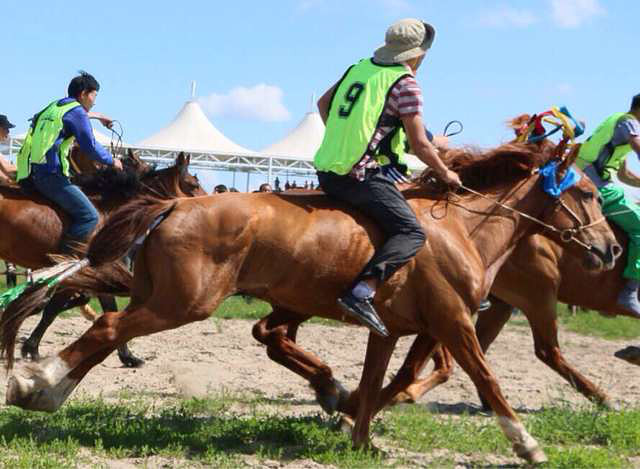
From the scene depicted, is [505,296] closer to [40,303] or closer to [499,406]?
[499,406]

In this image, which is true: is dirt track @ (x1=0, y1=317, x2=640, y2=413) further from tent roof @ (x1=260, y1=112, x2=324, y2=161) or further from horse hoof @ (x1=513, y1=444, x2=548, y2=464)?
tent roof @ (x1=260, y1=112, x2=324, y2=161)

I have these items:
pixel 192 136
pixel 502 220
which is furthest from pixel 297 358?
pixel 192 136

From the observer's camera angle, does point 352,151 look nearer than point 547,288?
Yes

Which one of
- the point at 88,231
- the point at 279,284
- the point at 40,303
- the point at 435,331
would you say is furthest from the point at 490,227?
the point at 88,231

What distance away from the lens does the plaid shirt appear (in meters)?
5.84

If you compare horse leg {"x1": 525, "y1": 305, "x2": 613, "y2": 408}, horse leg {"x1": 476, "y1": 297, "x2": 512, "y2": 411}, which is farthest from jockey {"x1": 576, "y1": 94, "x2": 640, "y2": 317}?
horse leg {"x1": 476, "y1": 297, "x2": 512, "y2": 411}

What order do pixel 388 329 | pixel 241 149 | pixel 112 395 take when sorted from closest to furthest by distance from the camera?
pixel 388 329 < pixel 112 395 < pixel 241 149

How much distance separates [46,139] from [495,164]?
4.23m

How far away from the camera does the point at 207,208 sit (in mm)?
5641

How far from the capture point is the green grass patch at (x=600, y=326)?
1409 cm

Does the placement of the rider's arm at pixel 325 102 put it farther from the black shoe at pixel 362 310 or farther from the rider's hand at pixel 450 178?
the black shoe at pixel 362 310

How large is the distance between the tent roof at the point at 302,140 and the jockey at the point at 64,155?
22.7 meters

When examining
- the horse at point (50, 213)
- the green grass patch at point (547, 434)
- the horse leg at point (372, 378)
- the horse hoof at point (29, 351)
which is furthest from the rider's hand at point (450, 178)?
the horse hoof at point (29, 351)

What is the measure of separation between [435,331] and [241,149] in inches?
1010
